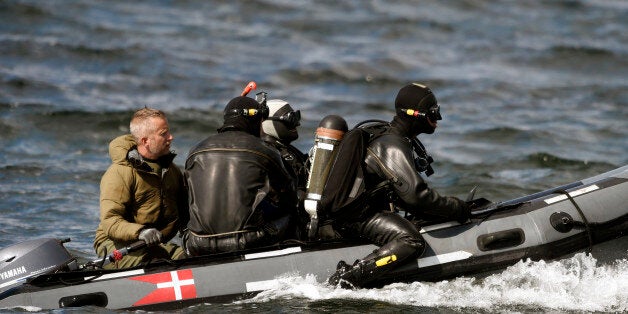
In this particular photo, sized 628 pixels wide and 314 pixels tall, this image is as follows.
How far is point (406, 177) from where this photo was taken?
858 cm

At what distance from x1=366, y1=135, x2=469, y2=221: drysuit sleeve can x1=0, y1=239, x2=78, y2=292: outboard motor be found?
260 centimetres

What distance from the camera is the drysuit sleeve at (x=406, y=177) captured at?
28.1 ft

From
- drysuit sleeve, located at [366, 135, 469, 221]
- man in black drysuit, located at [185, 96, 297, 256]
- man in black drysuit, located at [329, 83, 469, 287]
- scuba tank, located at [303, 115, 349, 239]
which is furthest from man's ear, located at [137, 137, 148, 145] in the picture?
drysuit sleeve, located at [366, 135, 469, 221]

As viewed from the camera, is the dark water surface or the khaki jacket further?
the dark water surface

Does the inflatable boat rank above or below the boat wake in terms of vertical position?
above

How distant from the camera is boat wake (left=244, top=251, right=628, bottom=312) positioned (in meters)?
8.72

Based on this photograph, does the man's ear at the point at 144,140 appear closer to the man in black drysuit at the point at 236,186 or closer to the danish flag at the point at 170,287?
the man in black drysuit at the point at 236,186

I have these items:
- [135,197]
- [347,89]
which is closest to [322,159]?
[135,197]

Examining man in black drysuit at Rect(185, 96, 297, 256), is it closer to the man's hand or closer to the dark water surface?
the man's hand

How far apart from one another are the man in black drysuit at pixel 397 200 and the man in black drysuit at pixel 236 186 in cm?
64

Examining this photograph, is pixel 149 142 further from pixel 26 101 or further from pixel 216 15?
pixel 216 15

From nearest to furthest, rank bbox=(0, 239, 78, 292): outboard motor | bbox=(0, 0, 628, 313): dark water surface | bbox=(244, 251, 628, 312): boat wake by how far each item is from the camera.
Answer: bbox=(0, 239, 78, 292): outboard motor < bbox=(244, 251, 628, 312): boat wake < bbox=(0, 0, 628, 313): dark water surface

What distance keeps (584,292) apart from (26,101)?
11.7 meters

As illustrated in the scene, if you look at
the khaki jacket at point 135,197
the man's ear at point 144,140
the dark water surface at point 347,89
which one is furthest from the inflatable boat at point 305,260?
the man's ear at point 144,140
